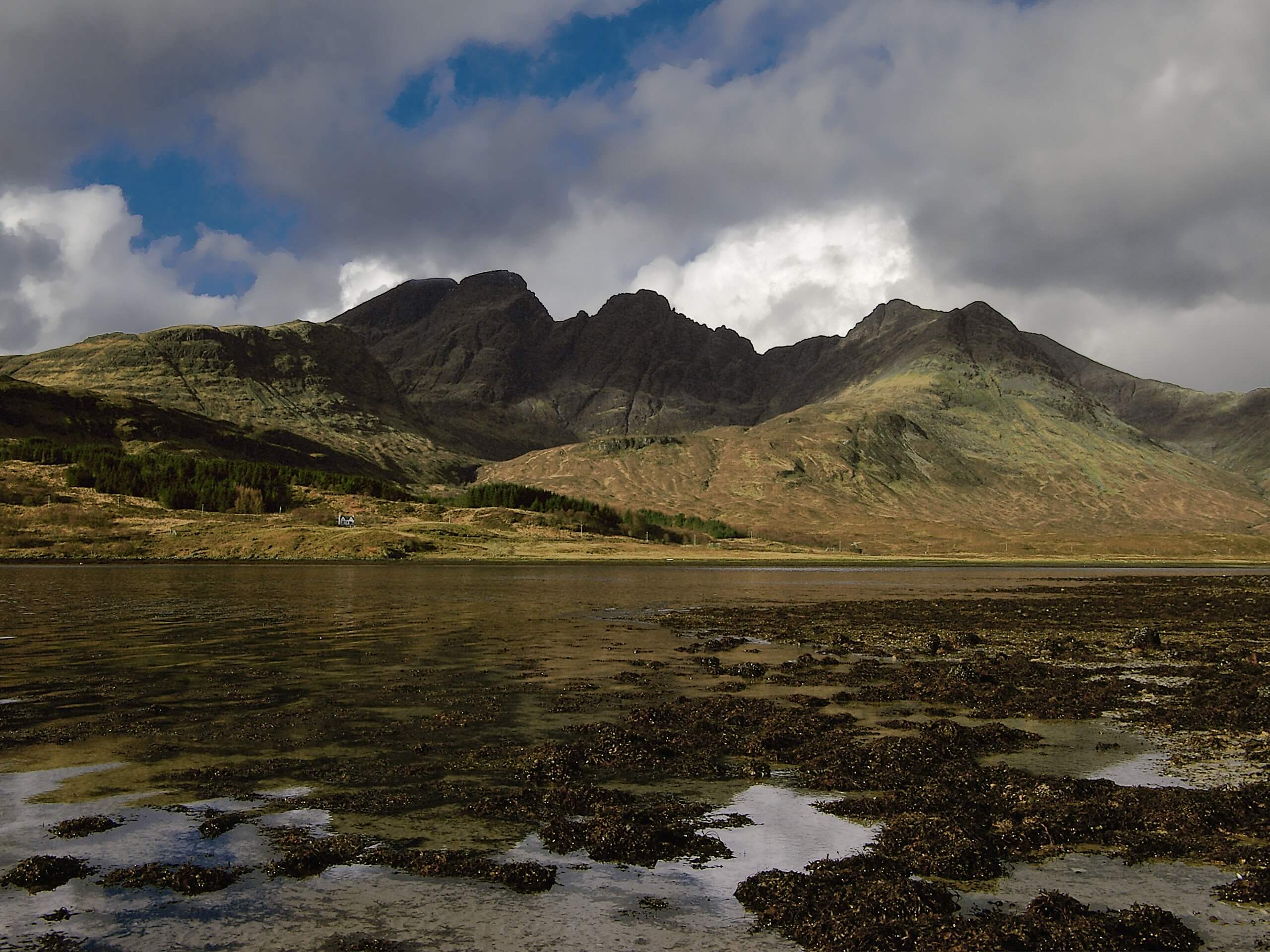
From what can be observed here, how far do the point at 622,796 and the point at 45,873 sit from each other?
7635 mm

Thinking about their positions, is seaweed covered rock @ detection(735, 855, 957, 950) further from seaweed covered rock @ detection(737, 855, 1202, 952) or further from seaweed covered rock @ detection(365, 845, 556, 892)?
seaweed covered rock @ detection(365, 845, 556, 892)

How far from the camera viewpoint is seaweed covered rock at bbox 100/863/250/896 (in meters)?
9.75

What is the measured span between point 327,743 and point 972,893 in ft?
39.3

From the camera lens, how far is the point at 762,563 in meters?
140

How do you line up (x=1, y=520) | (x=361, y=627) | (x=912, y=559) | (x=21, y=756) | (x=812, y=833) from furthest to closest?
(x=912, y=559)
(x=1, y=520)
(x=361, y=627)
(x=21, y=756)
(x=812, y=833)

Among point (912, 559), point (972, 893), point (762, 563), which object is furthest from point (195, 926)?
point (912, 559)

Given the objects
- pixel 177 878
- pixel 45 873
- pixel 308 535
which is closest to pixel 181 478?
pixel 308 535

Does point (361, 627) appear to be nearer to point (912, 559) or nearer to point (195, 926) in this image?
point (195, 926)

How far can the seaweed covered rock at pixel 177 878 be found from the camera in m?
9.75

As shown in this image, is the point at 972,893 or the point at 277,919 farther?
the point at 972,893

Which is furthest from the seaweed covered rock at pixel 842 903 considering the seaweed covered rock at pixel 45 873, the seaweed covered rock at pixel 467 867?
the seaweed covered rock at pixel 45 873

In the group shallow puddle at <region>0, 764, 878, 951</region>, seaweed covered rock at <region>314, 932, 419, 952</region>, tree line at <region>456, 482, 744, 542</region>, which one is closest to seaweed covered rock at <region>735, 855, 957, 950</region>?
shallow puddle at <region>0, 764, 878, 951</region>

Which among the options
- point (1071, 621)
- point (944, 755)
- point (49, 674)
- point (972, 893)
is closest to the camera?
point (972, 893)

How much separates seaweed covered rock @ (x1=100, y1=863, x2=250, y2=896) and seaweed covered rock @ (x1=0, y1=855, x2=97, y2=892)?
0.41 m
